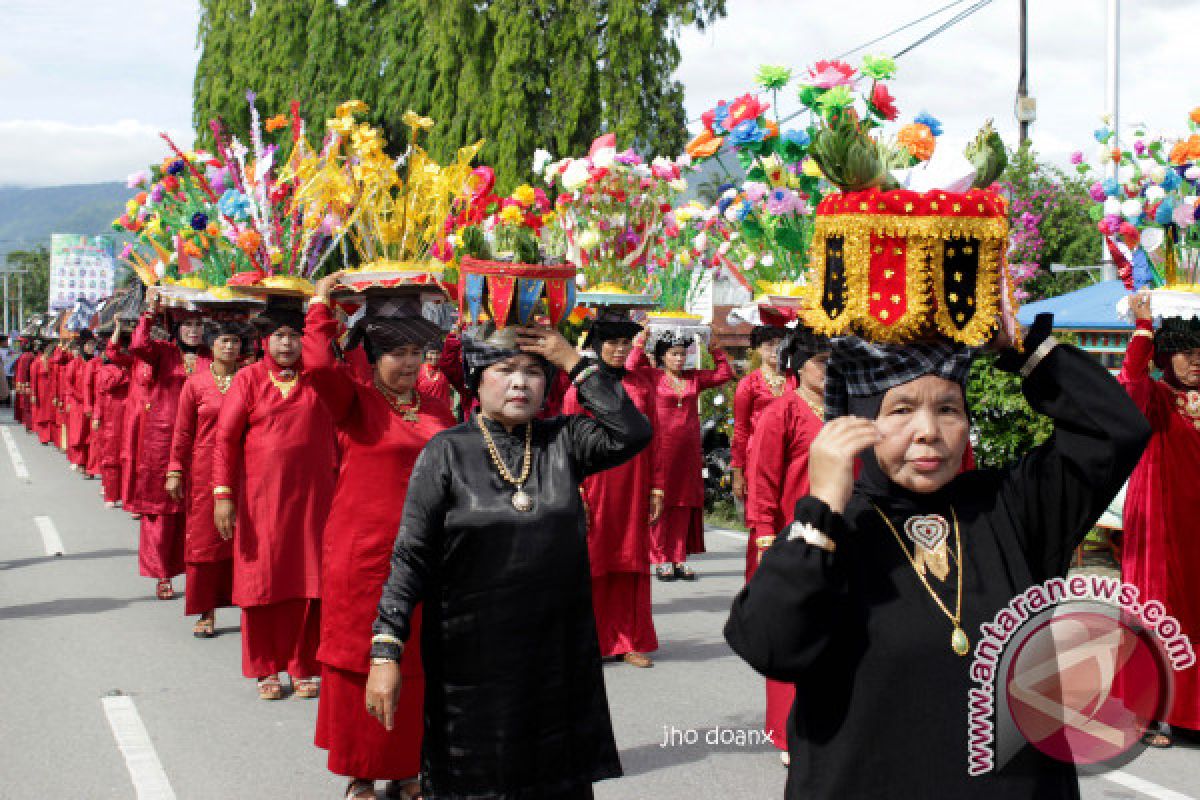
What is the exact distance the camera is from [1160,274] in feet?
22.7

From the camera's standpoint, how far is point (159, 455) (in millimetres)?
11484

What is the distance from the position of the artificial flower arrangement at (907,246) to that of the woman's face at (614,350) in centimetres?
603

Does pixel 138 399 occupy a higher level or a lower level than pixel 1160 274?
lower

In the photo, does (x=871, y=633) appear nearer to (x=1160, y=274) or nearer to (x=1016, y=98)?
(x=1160, y=274)

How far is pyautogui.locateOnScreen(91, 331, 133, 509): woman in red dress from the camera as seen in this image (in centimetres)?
1408

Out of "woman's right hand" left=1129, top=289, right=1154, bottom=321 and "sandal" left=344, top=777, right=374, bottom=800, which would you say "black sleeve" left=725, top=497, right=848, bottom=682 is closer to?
"sandal" left=344, top=777, right=374, bottom=800

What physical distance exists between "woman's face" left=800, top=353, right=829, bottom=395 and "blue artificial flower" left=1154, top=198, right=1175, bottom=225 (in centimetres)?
185

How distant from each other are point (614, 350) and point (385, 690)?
5.12m

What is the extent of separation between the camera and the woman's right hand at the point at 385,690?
404cm

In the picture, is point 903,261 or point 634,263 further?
point 634,263

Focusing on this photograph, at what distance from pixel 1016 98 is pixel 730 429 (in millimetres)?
12948

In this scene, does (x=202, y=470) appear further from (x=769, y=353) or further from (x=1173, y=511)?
(x=1173, y=511)

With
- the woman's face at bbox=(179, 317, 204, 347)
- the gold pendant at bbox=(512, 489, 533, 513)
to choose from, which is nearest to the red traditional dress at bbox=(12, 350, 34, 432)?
the woman's face at bbox=(179, 317, 204, 347)

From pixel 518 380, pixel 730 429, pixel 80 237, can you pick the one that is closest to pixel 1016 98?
pixel 730 429
